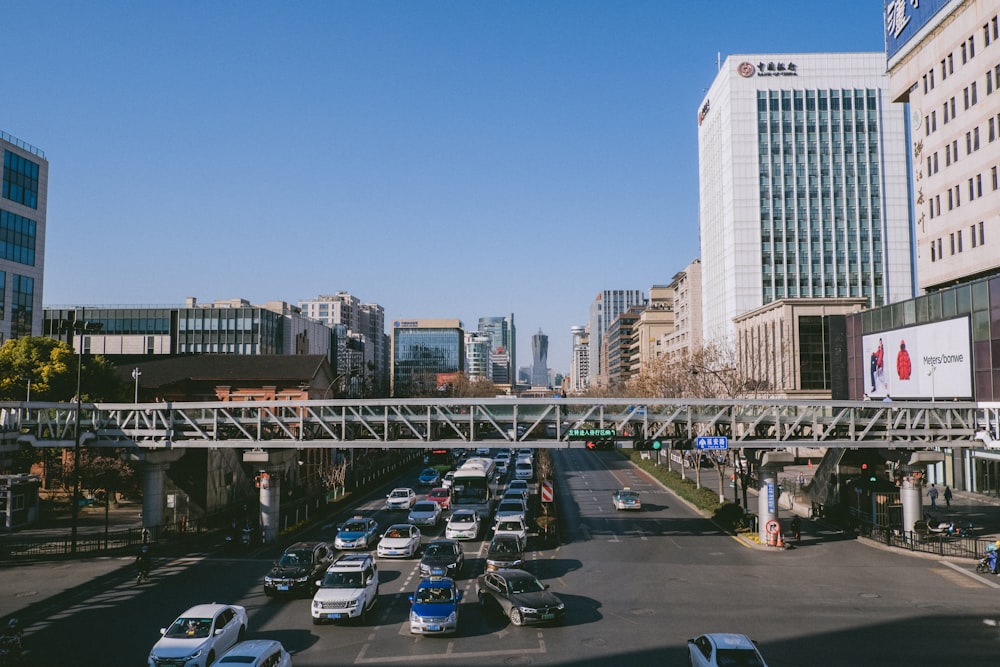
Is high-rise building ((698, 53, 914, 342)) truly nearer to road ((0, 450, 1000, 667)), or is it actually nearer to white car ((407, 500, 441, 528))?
white car ((407, 500, 441, 528))

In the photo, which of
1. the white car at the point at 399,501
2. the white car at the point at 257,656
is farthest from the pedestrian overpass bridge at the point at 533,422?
the white car at the point at 257,656

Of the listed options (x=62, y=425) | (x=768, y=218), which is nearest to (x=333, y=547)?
(x=62, y=425)

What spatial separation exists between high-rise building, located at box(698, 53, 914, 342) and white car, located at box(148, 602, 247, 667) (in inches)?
3806

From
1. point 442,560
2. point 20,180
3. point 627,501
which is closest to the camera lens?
point 442,560

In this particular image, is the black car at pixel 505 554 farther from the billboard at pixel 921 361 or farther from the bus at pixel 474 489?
the billboard at pixel 921 361

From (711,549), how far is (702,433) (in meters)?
5.61

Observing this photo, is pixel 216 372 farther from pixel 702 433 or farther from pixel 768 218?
pixel 768 218

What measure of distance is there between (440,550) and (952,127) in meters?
45.8

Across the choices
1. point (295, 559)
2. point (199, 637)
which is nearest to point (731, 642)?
point (199, 637)

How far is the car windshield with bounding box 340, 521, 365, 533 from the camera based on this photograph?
36719mm

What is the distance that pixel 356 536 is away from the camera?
3597 centimetres

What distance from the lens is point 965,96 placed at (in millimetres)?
49656

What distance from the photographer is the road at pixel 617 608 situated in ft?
66.6

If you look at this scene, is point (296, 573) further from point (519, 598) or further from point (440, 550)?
point (519, 598)
